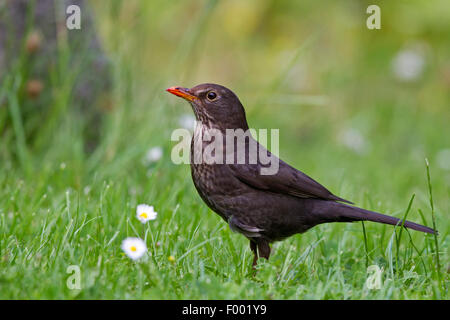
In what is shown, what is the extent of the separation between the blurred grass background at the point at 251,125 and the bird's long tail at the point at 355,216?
0.17 metres

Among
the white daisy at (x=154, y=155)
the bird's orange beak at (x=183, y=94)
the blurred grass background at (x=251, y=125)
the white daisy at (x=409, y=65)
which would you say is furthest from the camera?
the white daisy at (x=409, y=65)

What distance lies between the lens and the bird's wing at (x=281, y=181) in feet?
10.8

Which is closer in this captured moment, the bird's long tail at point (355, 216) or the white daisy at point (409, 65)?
the bird's long tail at point (355, 216)

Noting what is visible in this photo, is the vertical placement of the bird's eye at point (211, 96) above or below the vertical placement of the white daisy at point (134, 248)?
above

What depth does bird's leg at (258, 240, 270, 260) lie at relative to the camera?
3.32 meters

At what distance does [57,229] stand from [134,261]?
1.85ft

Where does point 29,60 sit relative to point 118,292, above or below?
above

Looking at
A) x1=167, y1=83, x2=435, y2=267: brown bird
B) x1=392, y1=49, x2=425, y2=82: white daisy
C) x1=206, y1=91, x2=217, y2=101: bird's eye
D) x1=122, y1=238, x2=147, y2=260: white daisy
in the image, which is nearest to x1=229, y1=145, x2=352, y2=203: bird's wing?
x1=167, y1=83, x2=435, y2=267: brown bird

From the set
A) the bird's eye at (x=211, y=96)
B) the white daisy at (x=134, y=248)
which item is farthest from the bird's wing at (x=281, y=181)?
the white daisy at (x=134, y=248)

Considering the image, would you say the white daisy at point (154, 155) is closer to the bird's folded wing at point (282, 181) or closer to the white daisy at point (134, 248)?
the bird's folded wing at point (282, 181)
